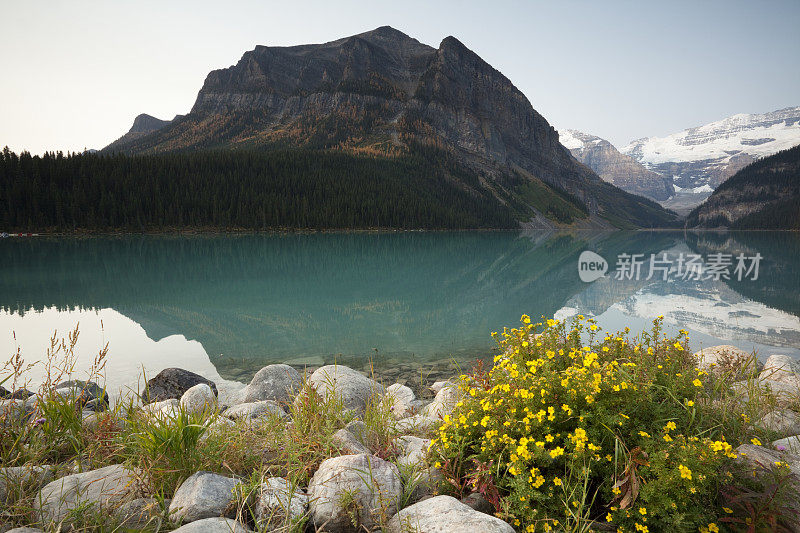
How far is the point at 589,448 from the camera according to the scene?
10.4 feet

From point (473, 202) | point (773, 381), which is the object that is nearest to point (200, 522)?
point (773, 381)

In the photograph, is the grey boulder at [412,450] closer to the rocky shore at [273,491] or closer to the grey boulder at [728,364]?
the rocky shore at [273,491]

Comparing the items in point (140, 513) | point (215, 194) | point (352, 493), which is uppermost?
point (215, 194)

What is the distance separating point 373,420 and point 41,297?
93.6ft

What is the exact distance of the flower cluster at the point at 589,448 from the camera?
9.87 ft

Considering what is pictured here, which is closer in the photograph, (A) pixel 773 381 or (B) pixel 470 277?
(A) pixel 773 381

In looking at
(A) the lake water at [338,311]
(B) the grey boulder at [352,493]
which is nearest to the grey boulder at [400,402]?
(B) the grey boulder at [352,493]

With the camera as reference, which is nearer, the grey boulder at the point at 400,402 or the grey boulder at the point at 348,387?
the grey boulder at the point at 400,402

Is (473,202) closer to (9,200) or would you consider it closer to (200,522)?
(9,200)

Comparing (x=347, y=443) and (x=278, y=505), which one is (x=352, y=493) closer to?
(x=278, y=505)

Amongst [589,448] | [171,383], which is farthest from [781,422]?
[171,383]

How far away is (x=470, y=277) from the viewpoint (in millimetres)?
33094

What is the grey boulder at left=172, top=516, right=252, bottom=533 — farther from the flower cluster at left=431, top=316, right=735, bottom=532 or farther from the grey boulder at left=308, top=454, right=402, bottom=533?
the flower cluster at left=431, top=316, right=735, bottom=532

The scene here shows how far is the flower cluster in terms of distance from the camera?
3008 mm
